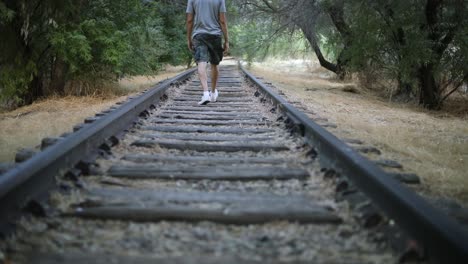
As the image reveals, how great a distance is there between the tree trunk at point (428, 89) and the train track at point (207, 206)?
21.9 feet

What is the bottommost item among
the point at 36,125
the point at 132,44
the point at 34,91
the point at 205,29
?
the point at 36,125

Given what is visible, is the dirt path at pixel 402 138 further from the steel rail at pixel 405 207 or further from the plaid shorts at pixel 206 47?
the plaid shorts at pixel 206 47

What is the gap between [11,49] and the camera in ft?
23.7

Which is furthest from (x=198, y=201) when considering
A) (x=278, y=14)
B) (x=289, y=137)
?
(x=278, y=14)

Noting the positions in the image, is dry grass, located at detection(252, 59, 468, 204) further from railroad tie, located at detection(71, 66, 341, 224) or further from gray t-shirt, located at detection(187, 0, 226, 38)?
gray t-shirt, located at detection(187, 0, 226, 38)

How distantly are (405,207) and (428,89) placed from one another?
8377 millimetres

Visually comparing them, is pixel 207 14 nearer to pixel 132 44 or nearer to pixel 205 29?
pixel 205 29

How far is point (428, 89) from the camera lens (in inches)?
376

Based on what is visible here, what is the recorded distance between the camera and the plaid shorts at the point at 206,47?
6.37 metres

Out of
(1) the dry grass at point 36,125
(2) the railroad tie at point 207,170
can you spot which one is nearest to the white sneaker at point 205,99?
(2) the railroad tie at point 207,170

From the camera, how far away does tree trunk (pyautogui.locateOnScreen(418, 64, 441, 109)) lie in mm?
9406

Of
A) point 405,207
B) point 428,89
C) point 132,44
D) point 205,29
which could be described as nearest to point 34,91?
point 132,44

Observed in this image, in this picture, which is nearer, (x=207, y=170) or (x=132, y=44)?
(x=207, y=170)

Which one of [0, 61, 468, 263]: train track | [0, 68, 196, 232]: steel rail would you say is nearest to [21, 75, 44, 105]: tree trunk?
[0, 68, 196, 232]: steel rail
